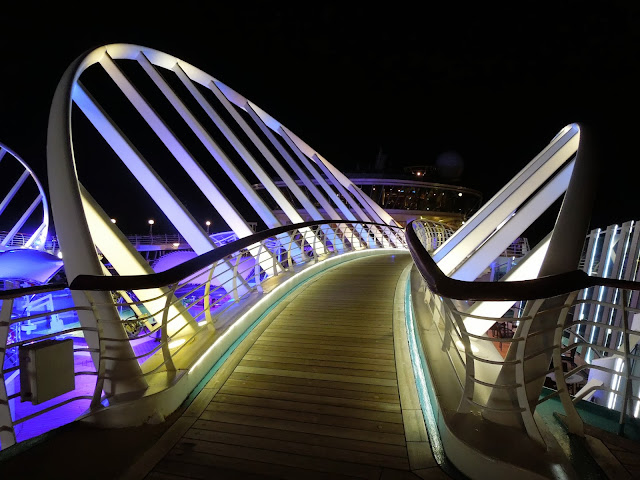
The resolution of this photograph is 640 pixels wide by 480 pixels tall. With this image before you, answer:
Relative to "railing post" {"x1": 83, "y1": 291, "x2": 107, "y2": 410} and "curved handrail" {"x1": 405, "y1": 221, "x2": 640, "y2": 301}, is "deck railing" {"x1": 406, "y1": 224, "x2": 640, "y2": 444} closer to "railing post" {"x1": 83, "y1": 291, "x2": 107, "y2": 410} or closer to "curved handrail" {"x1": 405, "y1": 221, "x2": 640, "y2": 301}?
"curved handrail" {"x1": 405, "y1": 221, "x2": 640, "y2": 301}

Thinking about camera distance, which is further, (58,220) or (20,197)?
(20,197)

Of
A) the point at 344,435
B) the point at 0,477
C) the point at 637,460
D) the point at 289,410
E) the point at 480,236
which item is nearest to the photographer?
the point at 0,477

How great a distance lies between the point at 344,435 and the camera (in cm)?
315

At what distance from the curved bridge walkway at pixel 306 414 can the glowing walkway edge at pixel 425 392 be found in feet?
0.20

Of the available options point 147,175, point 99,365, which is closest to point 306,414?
point 99,365

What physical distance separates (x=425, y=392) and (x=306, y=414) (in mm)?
1138

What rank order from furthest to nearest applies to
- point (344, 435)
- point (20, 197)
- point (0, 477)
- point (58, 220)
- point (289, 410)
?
1. point (20, 197)
2. point (58, 220)
3. point (289, 410)
4. point (344, 435)
5. point (0, 477)

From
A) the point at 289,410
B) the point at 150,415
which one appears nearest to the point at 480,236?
the point at 289,410

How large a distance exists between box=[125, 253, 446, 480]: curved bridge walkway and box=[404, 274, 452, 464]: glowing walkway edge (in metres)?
0.06

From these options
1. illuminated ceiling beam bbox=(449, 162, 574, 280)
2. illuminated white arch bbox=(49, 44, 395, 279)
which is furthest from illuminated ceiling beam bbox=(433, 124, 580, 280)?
illuminated white arch bbox=(49, 44, 395, 279)

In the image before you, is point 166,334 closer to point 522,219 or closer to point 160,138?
point 522,219

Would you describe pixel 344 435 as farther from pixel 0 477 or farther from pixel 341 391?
pixel 0 477

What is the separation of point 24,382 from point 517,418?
343 centimetres

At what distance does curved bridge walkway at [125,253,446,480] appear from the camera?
2.76 meters
